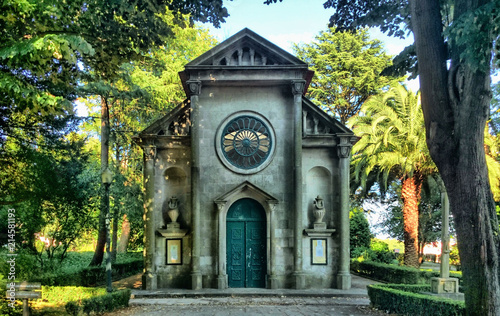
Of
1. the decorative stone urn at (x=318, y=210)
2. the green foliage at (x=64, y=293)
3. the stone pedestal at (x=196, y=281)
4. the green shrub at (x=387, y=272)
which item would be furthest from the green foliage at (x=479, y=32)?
the green shrub at (x=387, y=272)

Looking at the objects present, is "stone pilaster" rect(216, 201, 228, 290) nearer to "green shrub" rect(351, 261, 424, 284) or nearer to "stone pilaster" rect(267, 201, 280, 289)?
"stone pilaster" rect(267, 201, 280, 289)

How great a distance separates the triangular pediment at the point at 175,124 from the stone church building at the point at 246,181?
45mm

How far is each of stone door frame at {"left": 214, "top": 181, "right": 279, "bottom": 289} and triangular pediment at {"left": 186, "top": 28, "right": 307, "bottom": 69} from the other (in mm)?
5219

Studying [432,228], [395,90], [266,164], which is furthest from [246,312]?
[432,228]

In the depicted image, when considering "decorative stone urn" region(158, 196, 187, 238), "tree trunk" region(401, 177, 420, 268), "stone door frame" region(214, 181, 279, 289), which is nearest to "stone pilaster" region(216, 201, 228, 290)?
"stone door frame" region(214, 181, 279, 289)

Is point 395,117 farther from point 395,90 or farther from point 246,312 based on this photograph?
point 246,312

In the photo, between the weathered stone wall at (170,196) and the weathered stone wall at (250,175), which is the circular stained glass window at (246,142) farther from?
the weathered stone wall at (170,196)

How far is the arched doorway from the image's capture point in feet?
56.5

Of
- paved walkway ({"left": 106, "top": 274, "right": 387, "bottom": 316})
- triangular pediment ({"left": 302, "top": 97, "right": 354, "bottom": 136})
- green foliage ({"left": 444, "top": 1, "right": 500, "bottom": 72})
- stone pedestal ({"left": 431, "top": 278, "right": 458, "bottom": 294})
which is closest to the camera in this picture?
green foliage ({"left": 444, "top": 1, "right": 500, "bottom": 72})

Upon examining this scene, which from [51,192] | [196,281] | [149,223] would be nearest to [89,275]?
[149,223]

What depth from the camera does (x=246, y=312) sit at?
1307 cm

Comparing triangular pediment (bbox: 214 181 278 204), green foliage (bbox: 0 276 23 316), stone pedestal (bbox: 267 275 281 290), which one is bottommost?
stone pedestal (bbox: 267 275 281 290)

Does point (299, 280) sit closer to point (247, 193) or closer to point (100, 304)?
point (247, 193)

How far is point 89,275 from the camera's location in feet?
60.5
